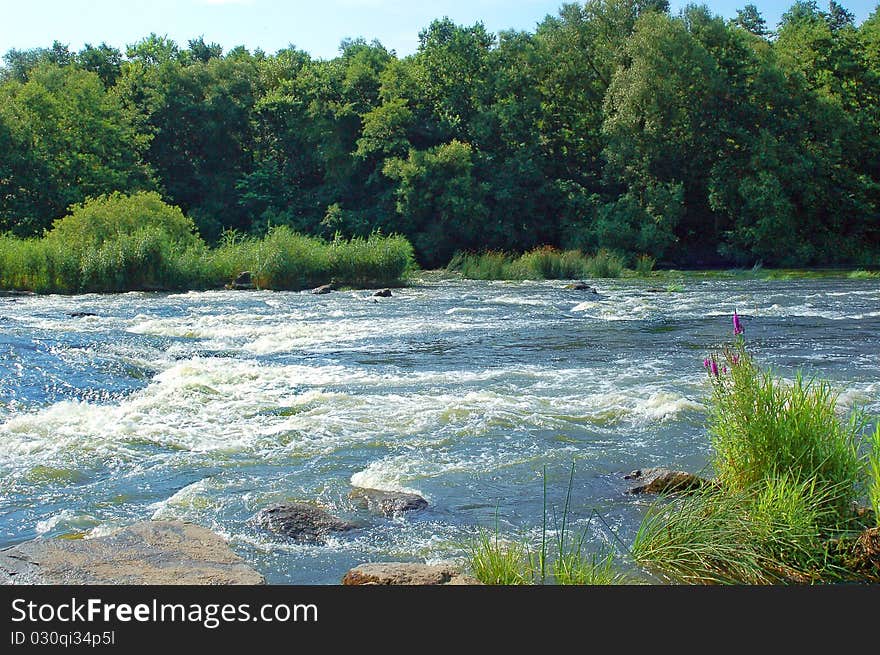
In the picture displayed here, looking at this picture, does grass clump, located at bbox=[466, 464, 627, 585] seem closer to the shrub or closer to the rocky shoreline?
the rocky shoreline

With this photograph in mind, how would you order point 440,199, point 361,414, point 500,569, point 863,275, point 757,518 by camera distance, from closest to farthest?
point 500,569, point 757,518, point 361,414, point 863,275, point 440,199

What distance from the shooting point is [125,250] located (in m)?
28.6

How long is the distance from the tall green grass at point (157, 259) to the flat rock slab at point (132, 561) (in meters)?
24.1

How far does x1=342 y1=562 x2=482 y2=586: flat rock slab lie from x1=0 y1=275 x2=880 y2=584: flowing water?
475 mm

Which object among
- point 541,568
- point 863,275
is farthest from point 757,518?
point 863,275

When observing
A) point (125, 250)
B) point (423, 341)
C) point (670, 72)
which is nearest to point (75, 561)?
point (423, 341)

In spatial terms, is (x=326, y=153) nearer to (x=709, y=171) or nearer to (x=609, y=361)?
(x=709, y=171)

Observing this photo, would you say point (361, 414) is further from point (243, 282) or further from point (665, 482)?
point (243, 282)

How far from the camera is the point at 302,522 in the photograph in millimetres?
6477

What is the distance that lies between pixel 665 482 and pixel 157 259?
24.9m

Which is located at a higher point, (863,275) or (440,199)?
(440,199)

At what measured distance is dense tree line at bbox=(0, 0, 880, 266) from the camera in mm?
42156

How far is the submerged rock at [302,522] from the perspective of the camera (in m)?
6.31

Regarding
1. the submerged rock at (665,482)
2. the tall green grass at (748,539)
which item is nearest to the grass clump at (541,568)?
the tall green grass at (748,539)
